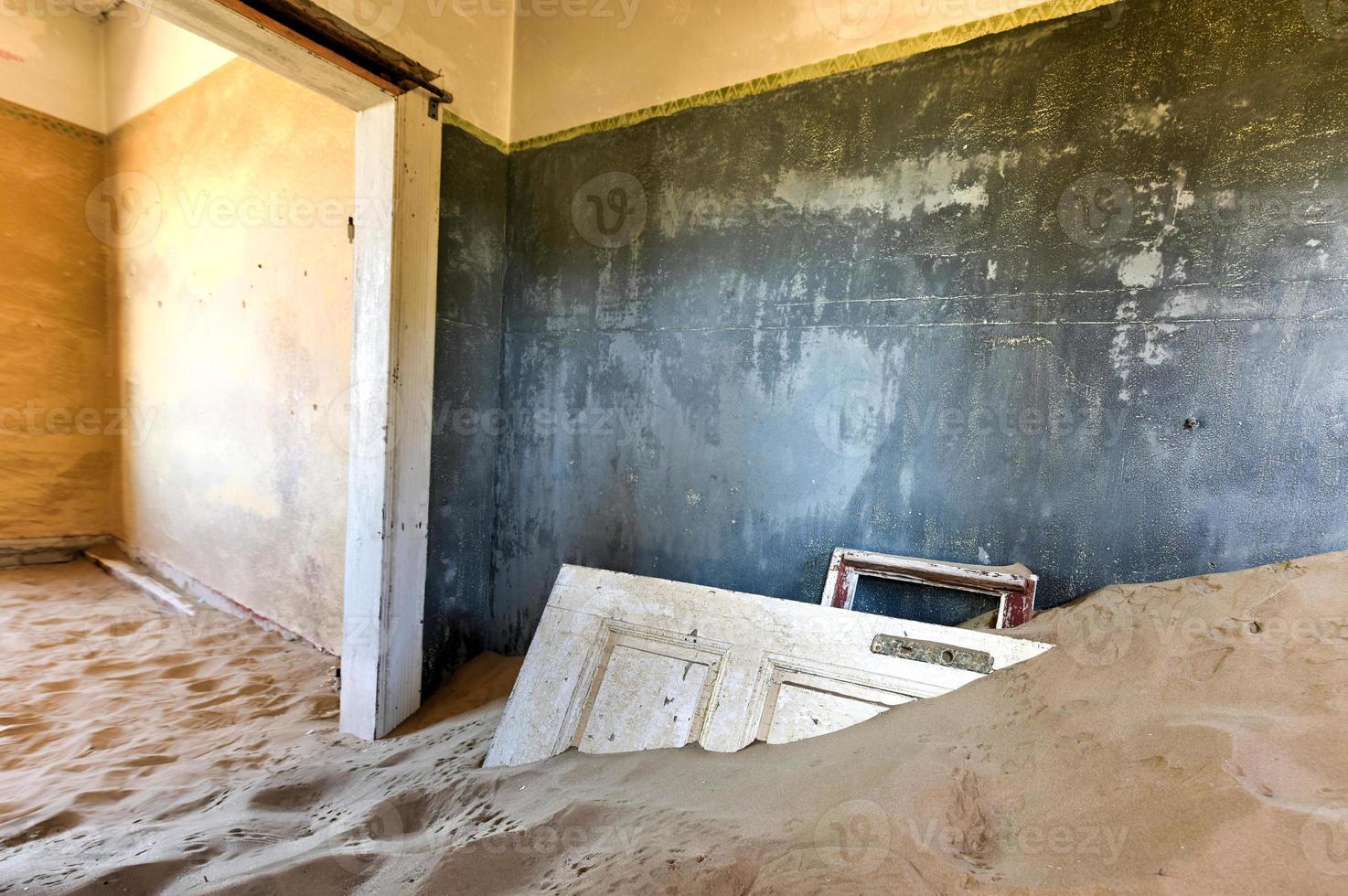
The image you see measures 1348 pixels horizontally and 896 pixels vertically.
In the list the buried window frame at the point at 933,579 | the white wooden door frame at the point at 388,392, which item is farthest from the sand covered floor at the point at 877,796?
the white wooden door frame at the point at 388,392

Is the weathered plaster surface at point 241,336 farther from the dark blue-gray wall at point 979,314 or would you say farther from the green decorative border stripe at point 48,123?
the dark blue-gray wall at point 979,314

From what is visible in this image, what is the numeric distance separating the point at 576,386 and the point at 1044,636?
203cm

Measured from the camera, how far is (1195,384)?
1.72 metres

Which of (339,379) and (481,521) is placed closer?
(481,521)

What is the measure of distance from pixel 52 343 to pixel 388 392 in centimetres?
453

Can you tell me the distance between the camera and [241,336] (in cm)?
379

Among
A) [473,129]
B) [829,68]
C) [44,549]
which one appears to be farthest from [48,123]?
[829,68]

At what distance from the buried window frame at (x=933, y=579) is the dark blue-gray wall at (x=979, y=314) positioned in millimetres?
83

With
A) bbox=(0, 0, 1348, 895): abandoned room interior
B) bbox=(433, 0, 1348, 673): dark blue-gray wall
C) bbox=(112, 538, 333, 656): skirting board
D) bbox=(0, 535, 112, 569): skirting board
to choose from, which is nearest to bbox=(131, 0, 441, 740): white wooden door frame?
bbox=(0, 0, 1348, 895): abandoned room interior

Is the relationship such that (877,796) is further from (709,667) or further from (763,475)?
(763,475)

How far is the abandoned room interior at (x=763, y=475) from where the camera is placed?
4.22ft

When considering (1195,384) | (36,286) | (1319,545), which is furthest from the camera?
(36,286)

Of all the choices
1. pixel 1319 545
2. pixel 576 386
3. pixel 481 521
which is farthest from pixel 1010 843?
pixel 481 521

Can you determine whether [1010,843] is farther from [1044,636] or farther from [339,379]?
[339,379]
